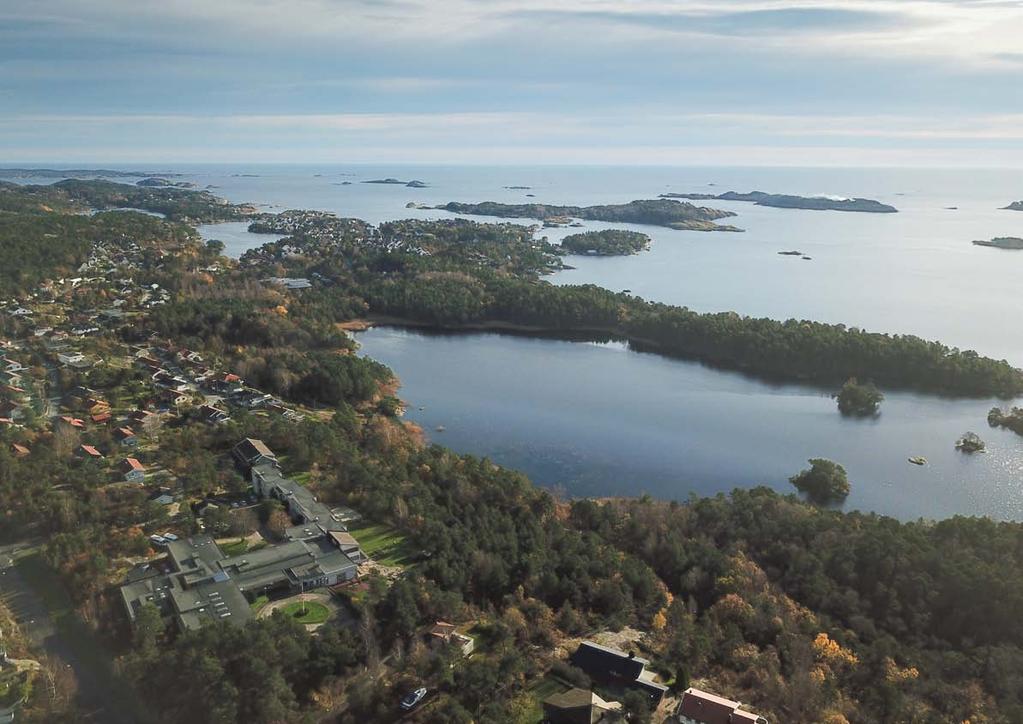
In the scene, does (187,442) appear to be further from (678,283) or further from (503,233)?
(503,233)

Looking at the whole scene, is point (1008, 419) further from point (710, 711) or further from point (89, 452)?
point (89, 452)

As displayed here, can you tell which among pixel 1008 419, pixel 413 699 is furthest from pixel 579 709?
pixel 1008 419

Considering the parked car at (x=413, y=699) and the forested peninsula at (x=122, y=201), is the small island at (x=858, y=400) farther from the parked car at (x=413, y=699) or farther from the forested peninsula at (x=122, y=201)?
the forested peninsula at (x=122, y=201)

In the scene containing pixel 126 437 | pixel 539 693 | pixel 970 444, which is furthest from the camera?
pixel 970 444

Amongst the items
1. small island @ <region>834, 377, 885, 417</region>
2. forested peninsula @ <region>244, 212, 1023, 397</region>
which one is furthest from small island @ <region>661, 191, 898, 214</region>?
small island @ <region>834, 377, 885, 417</region>

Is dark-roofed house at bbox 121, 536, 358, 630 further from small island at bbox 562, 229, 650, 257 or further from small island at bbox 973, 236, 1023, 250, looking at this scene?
small island at bbox 973, 236, 1023, 250

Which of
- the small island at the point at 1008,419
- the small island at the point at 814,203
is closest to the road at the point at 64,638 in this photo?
the small island at the point at 1008,419
